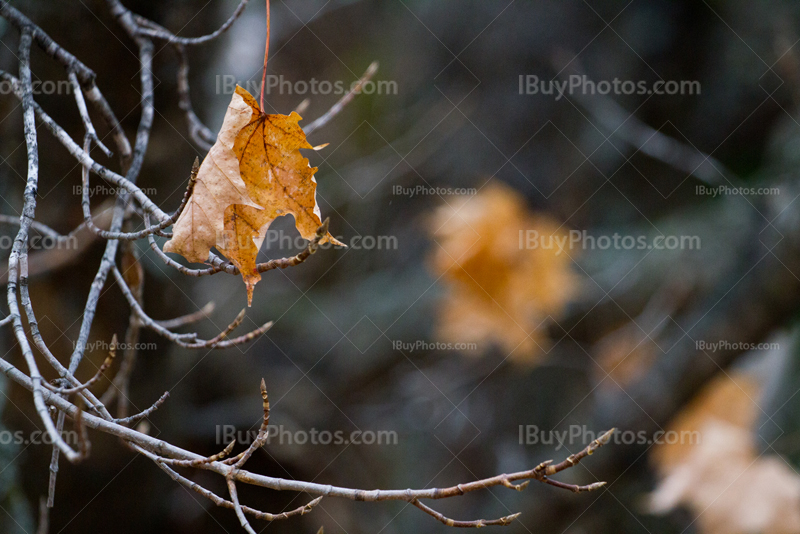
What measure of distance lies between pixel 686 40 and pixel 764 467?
3.34m

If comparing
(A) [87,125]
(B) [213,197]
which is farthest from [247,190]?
(A) [87,125]

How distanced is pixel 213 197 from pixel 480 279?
3.02m

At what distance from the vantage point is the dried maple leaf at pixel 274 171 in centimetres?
95

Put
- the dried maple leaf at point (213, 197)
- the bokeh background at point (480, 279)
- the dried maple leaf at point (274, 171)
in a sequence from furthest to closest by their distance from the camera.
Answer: the bokeh background at point (480, 279), the dried maple leaf at point (274, 171), the dried maple leaf at point (213, 197)

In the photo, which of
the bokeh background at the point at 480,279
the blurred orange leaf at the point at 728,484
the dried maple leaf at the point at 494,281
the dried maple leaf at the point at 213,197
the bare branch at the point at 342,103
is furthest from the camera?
the dried maple leaf at the point at 494,281

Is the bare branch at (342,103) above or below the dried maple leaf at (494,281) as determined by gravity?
below

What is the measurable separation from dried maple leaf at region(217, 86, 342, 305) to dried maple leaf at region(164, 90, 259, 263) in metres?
0.02

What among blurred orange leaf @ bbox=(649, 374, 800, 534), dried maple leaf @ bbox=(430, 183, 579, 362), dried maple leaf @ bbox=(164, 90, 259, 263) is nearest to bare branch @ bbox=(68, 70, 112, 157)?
dried maple leaf @ bbox=(164, 90, 259, 263)

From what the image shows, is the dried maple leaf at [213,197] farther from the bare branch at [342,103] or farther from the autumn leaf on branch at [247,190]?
the bare branch at [342,103]

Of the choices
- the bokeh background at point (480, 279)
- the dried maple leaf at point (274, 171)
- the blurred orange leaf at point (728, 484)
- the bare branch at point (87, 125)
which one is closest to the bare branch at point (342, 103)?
the dried maple leaf at point (274, 171)

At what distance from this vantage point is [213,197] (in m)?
0.87

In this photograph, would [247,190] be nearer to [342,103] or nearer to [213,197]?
[213,197]

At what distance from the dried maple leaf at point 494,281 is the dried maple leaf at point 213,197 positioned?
2763 millimetres

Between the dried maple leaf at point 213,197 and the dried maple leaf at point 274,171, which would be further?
the dried maple leaf at point 274,171
